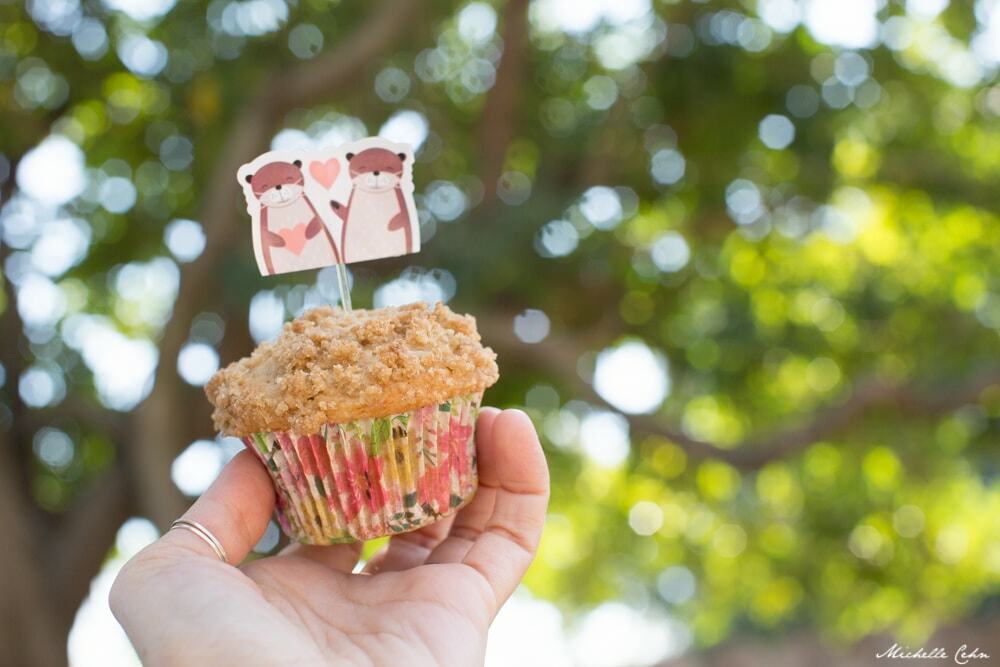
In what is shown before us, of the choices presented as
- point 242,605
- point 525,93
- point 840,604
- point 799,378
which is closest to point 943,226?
point 799,378

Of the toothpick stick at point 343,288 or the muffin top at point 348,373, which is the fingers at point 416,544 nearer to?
the muffin top at point 348,373

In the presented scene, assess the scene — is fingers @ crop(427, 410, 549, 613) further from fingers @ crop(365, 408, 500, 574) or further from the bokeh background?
the bokeh background

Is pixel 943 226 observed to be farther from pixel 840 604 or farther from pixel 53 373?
pixel 53 373

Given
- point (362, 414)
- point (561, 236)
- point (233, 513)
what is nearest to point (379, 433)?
point (362, 414)

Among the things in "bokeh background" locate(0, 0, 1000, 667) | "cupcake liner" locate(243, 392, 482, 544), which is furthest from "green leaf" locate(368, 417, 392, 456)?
"bokeh background" locate(0, 0, 1000, 667)

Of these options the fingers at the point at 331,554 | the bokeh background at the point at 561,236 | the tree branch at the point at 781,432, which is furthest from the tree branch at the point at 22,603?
the fingers at the point at 331,554

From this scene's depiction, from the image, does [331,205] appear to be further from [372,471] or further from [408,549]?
[408,549]
